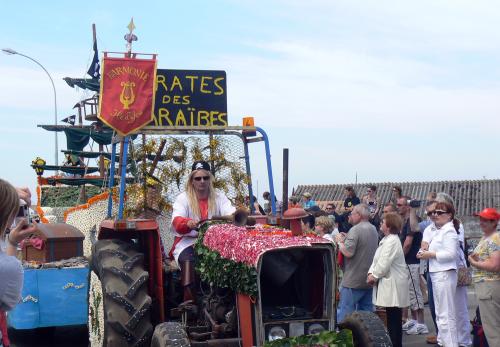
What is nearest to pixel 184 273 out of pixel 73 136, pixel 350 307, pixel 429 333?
pixel 350 307

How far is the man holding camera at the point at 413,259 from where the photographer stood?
33.1 feet

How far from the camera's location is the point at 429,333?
1012 cm

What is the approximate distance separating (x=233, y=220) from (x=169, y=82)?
221 centimetres

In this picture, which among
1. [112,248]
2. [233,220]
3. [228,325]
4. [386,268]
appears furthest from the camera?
[386,268]

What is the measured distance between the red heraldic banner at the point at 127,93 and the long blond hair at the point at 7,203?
4225mm

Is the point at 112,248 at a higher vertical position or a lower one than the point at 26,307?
higher

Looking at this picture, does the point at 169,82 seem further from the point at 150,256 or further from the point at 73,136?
the point at 73,136

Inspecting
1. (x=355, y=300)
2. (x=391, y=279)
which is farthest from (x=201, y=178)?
(x=355, y=300)

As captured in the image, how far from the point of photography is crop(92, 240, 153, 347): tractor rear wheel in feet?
20.9

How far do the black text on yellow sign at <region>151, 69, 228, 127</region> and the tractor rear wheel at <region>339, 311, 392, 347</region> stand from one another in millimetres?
2612

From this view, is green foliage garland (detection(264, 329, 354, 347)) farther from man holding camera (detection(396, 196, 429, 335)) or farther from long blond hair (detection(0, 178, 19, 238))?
man holding camera (detection(396, 196, 429, 335))

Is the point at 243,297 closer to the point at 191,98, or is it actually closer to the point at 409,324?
the point at 191,98

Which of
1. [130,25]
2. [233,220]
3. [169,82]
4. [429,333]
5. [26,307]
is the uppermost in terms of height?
[130,25]

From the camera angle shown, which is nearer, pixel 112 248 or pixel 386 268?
pixel 112 248
